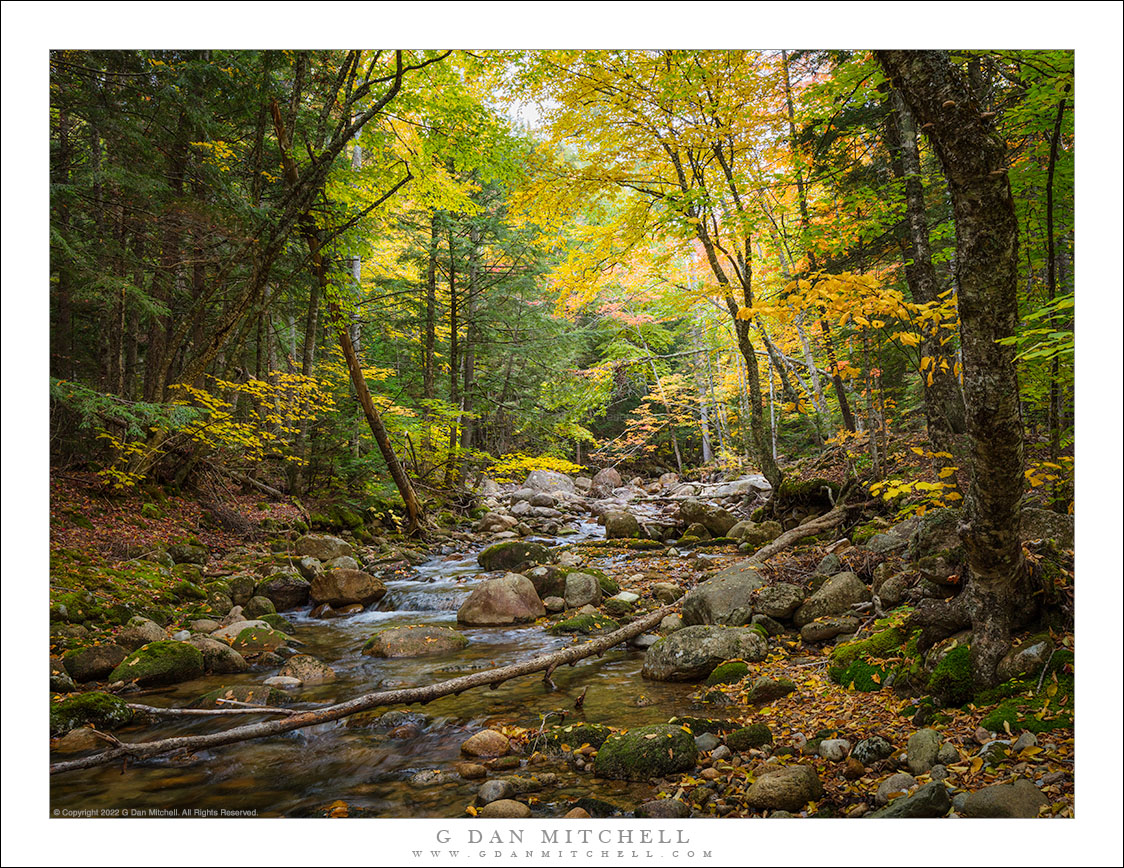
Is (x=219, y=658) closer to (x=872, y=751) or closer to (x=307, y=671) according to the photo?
(x=307, y=671)

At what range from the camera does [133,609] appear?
569 cm

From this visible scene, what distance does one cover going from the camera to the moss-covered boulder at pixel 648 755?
2904 millimetres

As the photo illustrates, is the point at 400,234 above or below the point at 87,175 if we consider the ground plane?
above

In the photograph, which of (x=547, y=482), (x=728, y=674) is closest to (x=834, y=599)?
(x=728, y=674)

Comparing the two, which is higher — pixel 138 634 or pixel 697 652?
pixel 697 652

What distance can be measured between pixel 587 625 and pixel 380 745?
2.77 meters

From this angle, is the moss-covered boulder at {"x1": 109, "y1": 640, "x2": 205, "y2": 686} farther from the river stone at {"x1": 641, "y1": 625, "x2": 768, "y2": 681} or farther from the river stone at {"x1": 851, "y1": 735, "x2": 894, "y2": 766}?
the river stone at {"x1": 851, "y1": 735, "x2": 894, "y2": 766}

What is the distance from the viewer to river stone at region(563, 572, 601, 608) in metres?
6.72

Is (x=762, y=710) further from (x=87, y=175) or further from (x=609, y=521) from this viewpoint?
(x=87, y=175)

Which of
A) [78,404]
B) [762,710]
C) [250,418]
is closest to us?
[762,710]

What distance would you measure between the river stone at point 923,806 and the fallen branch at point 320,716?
2.54 metres

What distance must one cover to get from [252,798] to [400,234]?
14942 mm

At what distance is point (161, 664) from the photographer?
4637 millimetres
